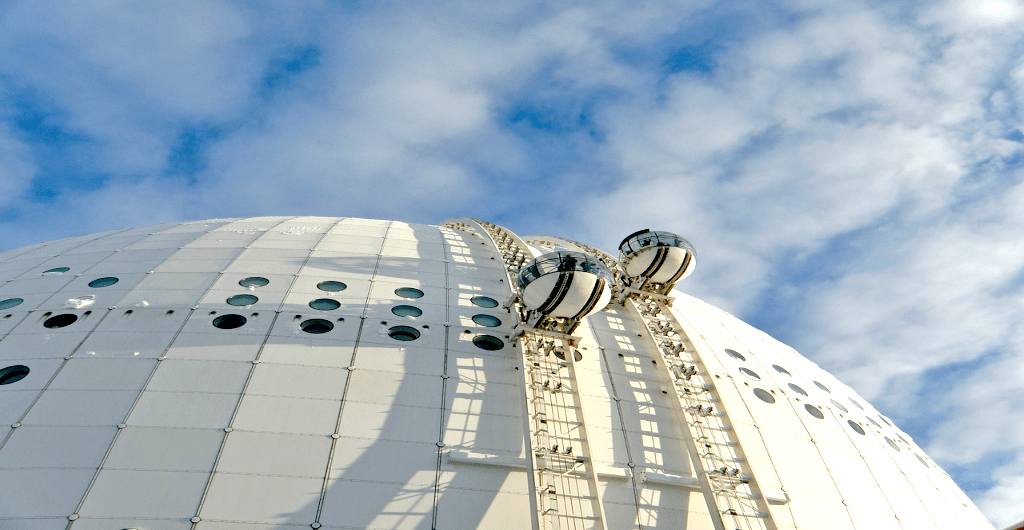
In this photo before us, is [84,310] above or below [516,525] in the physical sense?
above

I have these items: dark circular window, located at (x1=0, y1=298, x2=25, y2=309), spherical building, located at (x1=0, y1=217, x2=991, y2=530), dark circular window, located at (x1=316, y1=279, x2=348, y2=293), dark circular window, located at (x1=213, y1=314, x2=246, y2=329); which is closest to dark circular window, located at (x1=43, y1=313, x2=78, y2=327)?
spherical building, located at (x1=0, y1=217, x2=991, y2=530)

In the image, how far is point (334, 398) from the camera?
1706 cm

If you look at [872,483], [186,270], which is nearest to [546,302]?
[872,483]

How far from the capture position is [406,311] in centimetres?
2136

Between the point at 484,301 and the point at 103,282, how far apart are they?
47.8 feet

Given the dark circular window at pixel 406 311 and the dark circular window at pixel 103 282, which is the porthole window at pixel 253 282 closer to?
the dark circular window at pixel 103 282

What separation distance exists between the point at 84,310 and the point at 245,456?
10.3 m

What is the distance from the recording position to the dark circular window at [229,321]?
19.7 metres

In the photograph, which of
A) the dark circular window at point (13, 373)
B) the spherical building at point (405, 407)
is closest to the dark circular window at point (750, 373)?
the spherical building at point (405, 407)

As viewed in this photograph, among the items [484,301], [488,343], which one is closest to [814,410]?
[488,343]

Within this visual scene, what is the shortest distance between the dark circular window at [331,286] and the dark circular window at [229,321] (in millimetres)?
3145

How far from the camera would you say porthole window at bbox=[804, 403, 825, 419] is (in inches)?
891

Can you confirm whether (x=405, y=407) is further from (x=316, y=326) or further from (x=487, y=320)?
(x=487, y=320)

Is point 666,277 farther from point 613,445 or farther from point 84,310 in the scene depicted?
point 84,310
